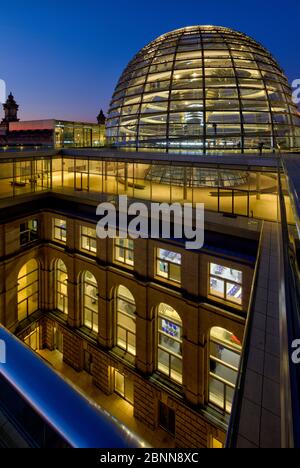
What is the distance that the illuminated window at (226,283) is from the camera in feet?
57.7

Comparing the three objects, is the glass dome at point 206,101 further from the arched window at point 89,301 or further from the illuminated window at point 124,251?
the arched window at point 89,301

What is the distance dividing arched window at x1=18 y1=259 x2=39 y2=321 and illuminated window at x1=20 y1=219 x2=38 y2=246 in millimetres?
2147

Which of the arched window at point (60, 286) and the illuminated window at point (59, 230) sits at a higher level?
the illuminated window at point (59, 230)

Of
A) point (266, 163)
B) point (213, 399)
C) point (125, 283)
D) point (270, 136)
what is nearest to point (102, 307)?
point (125, 283)

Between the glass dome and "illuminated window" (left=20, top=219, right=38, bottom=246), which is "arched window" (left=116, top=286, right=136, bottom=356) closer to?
"illuminated window" (left=20, top=219, right=38, bottom=246)

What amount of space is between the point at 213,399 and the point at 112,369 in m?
7.69

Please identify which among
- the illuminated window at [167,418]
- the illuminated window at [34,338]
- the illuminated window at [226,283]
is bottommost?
the illuminated window at [167,418]

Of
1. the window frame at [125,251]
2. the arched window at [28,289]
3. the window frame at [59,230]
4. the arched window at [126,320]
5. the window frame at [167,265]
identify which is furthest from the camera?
the arched window at [28,289]

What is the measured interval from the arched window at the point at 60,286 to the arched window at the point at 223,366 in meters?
13.2

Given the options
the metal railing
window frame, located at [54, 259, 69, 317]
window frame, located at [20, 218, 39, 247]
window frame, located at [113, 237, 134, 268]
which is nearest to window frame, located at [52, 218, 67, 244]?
window frame, located at [20, 218, 39, 247]

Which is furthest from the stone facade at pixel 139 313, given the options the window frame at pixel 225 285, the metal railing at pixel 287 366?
the metal railing at pixel 287 366

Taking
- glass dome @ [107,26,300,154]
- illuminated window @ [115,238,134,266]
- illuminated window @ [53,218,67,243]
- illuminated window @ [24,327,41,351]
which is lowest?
illuminated window @ [24,327,41,351]

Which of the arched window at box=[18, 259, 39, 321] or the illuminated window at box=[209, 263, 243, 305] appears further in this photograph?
the arched window at box=[18, 259, 39, 321]

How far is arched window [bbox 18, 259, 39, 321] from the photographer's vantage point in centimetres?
2602
